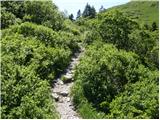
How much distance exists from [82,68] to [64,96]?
9.83ft

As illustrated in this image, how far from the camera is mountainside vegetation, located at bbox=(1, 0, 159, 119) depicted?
2762cm

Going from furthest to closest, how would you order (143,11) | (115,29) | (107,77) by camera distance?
(143,11), (115,29), (107,77)

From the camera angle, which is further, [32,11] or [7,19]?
[32,11]

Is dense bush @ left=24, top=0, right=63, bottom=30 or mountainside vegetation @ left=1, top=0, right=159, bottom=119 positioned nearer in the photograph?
mountainside vegetation @ left=1, top=0, right=159, bottom=119

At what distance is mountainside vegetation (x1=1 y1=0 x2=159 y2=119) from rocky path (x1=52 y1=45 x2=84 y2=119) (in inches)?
21.2

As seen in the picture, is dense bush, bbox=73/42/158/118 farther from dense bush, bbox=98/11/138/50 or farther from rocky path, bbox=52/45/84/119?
dense bush, bbox=98/11/138/50

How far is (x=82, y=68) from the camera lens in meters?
38.1

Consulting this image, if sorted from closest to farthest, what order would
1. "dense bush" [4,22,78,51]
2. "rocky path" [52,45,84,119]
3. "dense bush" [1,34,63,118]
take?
"dense bush" [1,34,63,118] < "rocky path" [52,45,84,119] < "dense bush" [4,22,78,51]

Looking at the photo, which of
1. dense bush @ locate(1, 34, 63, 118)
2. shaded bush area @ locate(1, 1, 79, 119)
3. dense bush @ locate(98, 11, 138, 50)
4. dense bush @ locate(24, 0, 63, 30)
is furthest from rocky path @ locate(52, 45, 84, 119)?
dense bush @ locate(24, 0, 63, 30)

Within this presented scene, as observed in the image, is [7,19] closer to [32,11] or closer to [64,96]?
[32,11]

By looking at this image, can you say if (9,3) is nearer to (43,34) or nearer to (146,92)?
(43,34)

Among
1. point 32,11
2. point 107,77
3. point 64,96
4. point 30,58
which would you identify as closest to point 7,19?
point 32,11

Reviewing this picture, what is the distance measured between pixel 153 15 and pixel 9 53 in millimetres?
126543

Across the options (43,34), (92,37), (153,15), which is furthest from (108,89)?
(153,15)
